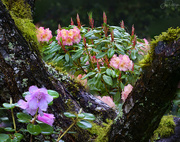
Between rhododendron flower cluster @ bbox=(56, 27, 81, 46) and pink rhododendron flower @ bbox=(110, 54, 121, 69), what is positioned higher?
rhododendron flower cluster @ bbox=(56, 27, 81, 46)

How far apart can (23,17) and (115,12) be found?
551cm

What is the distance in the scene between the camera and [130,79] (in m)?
2.17

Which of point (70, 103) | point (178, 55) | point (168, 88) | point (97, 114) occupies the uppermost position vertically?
point (178, 55)

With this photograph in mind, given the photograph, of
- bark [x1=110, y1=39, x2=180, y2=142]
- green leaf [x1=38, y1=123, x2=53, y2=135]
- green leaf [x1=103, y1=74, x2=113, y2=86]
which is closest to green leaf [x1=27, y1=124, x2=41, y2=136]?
green leaf [x1=38, y1=123, x2=53, y2=135]

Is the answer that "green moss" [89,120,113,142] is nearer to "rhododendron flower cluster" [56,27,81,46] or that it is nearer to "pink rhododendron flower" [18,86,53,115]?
"pink rhododendron flower" [18,86,53,115]

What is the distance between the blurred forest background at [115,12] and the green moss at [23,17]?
191 inches

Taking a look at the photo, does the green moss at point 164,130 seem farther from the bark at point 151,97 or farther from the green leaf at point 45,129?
the green leaf at point 45,129

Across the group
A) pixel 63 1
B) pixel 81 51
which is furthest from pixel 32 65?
pixel 63 1

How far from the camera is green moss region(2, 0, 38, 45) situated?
1337mm

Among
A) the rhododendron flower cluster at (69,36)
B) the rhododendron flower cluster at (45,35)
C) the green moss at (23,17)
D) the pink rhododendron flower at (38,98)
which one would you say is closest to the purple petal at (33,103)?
the pink rhododendron flower at (38,98)

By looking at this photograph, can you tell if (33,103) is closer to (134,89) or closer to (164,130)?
(134,89)

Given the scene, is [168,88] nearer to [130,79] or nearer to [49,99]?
[49,99]

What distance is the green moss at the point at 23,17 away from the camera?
4.39 ft

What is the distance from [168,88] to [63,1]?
6295 mm
